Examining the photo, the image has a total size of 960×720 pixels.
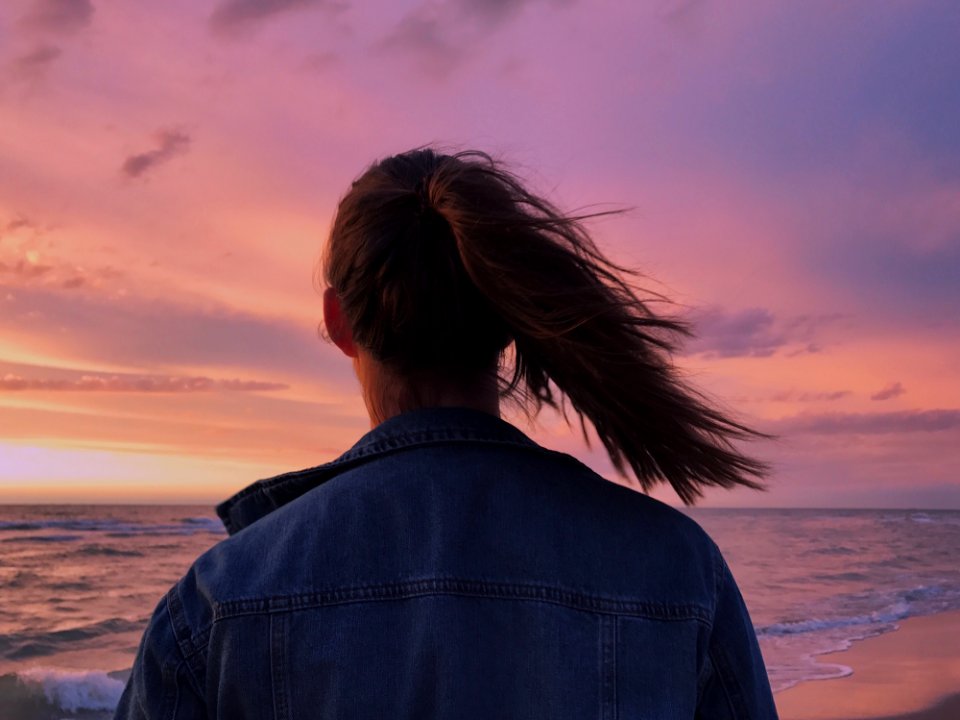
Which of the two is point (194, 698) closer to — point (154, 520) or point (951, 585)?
point (951, 585)

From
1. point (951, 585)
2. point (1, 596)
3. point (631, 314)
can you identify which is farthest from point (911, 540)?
point (631, 314)

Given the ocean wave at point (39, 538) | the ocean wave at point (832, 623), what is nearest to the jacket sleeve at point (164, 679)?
the ocean wave at point (832, 623)

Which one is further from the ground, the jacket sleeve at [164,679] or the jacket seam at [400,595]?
the jacket seam at [400,595]

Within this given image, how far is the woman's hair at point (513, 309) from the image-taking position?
151 cm

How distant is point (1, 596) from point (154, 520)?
45.6 feet

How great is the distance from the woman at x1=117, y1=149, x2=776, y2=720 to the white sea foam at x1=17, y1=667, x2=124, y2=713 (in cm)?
658

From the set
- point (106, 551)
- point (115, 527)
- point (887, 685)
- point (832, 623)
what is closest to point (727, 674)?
point (887, 685)

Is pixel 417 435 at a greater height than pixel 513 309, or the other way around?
pixel 513 309

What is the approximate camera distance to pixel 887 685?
308 inches

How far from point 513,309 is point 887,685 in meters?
7.75

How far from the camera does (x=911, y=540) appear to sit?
22.5m

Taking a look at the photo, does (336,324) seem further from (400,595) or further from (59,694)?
(59,694)

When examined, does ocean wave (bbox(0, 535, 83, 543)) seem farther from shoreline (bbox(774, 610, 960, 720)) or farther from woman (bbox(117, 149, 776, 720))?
woman (bbox(117, 149, 776, 720))

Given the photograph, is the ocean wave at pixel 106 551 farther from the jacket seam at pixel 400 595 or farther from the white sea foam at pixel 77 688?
the jacket seam at pixel 400 595
